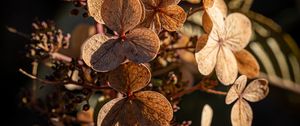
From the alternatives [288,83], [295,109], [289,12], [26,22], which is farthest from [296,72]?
[26,22]

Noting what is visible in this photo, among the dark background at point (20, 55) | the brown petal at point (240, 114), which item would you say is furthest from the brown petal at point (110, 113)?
the dark background at point (20, 55)

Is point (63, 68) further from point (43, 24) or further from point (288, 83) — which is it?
point (288, 83)

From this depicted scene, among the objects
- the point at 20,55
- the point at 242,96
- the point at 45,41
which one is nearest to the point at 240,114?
the point at 242,96

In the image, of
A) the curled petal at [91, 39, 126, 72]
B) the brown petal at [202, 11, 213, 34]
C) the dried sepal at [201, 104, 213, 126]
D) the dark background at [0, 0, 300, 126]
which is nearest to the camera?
the curled petal at [91, 39, 126, 72]

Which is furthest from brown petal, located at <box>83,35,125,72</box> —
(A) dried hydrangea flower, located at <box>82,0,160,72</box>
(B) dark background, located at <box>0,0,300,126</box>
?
(B) dark background, located at <box>0,0,300,126</box>

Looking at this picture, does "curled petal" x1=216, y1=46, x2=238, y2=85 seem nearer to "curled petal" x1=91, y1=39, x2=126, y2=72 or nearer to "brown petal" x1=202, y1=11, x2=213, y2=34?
"brown petal" x1=202, y1=11, x2=213, y2=34

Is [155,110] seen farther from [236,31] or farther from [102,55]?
[236,31]
